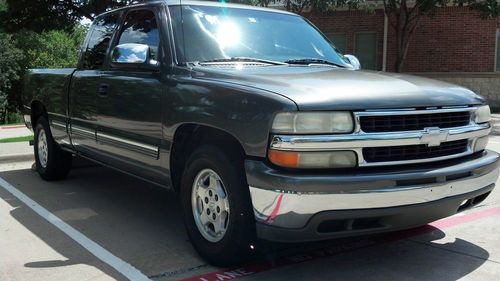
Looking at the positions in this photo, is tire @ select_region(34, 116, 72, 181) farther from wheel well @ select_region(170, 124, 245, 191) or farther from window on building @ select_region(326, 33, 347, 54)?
window on building @ select_region(326, 33, 347, 54)

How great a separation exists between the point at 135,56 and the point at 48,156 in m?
3.17

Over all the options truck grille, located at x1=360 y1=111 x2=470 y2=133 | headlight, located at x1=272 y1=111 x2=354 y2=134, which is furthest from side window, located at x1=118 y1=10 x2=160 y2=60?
truck grille, located at x1=360 y1=111 x2=470 y2=133

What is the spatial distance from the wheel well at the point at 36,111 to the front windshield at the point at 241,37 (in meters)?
3.37

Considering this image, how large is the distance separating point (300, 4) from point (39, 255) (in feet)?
43.0

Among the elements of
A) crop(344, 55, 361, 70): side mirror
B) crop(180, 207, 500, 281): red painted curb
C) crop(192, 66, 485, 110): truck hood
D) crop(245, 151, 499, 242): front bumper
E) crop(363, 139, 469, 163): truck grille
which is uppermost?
crop(344, 55, 361, 70): side mirror

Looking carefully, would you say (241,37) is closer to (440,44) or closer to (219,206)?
(219,206)

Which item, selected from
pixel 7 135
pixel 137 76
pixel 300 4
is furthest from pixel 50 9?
pixel 137 76

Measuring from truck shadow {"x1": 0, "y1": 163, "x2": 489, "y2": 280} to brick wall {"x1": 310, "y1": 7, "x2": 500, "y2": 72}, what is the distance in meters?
16.8

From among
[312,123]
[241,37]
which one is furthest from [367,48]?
[312,123]

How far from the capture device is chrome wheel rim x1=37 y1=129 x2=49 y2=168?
735cm

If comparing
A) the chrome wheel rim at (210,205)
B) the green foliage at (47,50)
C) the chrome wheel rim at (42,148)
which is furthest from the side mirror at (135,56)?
the green foliage at (47,50)

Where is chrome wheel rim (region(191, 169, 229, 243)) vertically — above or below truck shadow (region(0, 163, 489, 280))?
above

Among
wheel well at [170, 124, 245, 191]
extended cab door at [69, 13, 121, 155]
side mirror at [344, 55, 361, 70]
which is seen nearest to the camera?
wheel well at [170, 124, 245, 191]

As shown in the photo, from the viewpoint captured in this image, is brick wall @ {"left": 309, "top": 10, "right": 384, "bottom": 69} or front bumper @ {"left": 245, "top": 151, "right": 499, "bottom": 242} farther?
brick wall @ {"left": 309, "top": 10, "right": 384, "bottom": 69}
